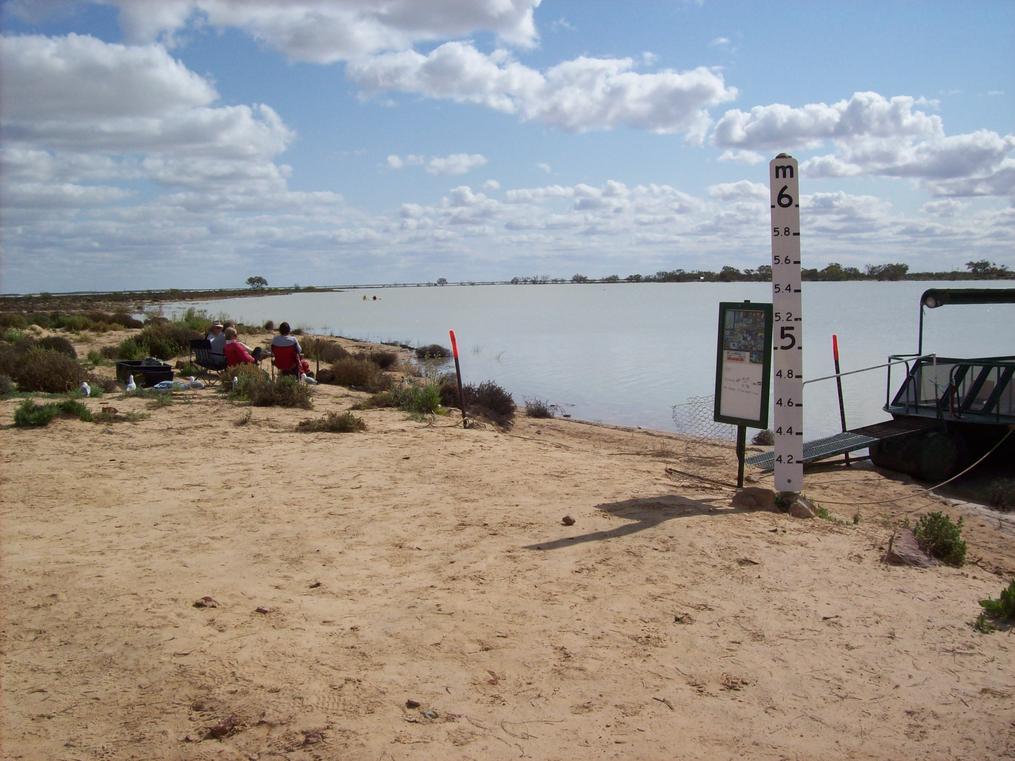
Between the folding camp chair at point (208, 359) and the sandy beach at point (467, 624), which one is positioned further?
the folding camp chair at point (208, 359)

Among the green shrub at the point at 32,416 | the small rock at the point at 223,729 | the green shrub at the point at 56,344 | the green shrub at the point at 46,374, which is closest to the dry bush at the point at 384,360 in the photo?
the green shrub at the point at 56,344

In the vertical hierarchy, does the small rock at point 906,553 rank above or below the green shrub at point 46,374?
below

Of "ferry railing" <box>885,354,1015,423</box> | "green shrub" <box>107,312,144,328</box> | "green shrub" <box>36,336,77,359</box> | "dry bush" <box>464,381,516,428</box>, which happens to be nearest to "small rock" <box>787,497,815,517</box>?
"ferry railing" <box>885,354,1015,423</box>

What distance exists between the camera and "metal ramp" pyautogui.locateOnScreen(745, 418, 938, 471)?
11.1 metres

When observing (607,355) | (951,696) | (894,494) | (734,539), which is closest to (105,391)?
(734,539)

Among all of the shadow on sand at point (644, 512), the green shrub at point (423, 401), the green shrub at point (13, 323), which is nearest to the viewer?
the shadow on sand at point (644, 512)

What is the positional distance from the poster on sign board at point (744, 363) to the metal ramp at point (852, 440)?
9.96ft

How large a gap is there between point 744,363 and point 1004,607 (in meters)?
3.57

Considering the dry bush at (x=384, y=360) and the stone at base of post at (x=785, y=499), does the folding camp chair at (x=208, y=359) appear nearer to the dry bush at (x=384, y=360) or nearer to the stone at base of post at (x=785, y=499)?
the dry bush at (x=384, y=360)

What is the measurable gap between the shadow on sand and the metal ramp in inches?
158

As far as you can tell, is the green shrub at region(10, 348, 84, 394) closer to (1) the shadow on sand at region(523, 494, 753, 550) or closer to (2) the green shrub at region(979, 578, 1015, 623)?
(1) the shadow on sand at region(523, 494, 753, 550)

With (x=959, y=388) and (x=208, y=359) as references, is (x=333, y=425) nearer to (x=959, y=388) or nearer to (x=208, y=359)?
(x=208, y=359)

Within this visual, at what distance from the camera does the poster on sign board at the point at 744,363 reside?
7.77 meters

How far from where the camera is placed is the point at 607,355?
34.7 m
